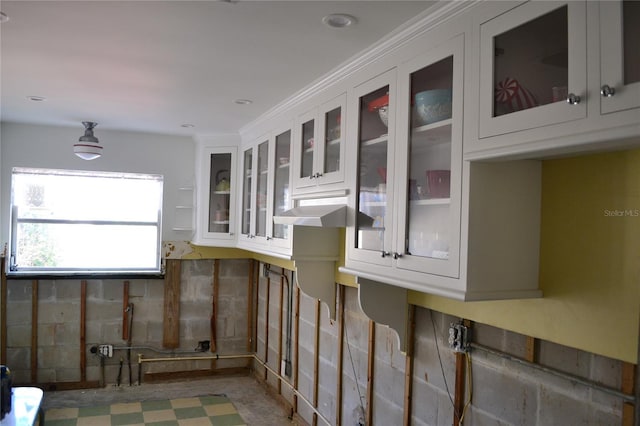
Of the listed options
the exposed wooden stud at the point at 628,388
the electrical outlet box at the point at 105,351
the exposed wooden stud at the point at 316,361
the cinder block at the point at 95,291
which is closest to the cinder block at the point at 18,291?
the cinder block at the point at 95,291

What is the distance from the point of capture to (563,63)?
1.39m


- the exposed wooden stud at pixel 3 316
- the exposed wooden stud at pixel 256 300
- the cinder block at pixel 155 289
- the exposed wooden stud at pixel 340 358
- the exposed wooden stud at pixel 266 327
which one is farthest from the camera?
the exposed wooden stud at pixel 256 300

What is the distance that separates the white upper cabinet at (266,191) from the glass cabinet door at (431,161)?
1.36 m

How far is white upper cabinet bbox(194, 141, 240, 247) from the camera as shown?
4.80 metres

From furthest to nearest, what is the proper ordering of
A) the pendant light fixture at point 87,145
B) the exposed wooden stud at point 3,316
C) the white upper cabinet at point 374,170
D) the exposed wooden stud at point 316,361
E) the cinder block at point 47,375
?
the cinder block at point 47,375
the exposed wooden stud at point 3,316
the pendant light fixture at point 87,145
the exposed wooden stud at point 316,361
the white upper cabinet at point 374,170

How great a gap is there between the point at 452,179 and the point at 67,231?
14.2 feet

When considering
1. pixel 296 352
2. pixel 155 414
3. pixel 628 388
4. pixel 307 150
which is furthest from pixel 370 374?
pixel 155 414

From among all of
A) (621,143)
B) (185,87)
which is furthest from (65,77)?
(621,143)

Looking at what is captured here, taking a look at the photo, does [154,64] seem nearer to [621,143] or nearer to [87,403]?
[621,143]

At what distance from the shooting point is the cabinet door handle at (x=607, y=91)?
124cm

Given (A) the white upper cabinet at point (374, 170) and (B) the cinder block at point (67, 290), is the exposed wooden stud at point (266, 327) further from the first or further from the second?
(A) the white upper cabinet at point (374, 170)

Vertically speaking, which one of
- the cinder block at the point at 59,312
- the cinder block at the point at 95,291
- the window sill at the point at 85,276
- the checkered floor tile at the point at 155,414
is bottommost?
the checkered floor tile at the point at 155,414

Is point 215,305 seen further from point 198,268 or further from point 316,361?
point 316,361

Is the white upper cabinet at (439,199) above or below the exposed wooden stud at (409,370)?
above
